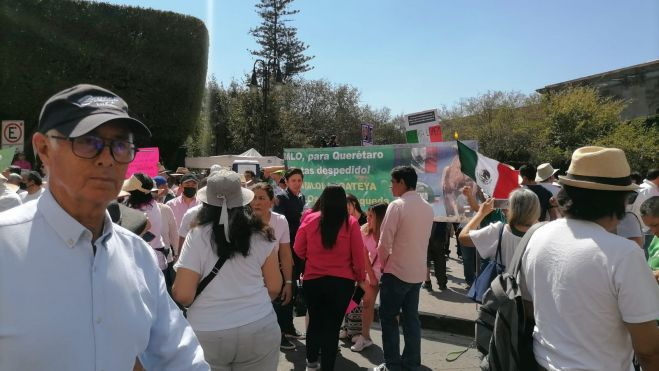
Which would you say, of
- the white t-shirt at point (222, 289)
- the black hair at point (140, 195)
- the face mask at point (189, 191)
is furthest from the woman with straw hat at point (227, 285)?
the face mask at point (189, 191)

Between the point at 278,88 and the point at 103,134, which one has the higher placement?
the point at 278,88

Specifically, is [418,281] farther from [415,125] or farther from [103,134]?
[415,125]

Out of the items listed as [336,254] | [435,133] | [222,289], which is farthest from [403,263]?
[435,133]

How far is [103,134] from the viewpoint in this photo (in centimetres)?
140

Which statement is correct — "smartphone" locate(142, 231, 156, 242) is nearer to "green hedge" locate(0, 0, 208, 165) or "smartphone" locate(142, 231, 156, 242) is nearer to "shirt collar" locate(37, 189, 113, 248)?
"shirt collar" locate(37, 189, 113, 248)

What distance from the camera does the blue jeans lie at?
15.9ft

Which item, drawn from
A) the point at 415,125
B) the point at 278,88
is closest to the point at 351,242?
the point at 415,125

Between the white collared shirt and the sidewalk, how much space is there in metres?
5.63

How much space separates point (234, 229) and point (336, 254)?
1662 millimetres

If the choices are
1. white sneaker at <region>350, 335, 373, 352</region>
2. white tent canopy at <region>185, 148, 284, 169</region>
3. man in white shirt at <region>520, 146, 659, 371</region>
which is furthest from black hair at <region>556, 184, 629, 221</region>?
white tent canopy at <region>185, 148, 284, 169</region>

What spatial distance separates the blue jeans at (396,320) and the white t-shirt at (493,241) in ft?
3.75

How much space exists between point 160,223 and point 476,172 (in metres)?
3.78

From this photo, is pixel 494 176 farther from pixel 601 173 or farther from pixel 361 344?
pixel 601 173

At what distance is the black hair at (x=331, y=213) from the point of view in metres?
4.58
